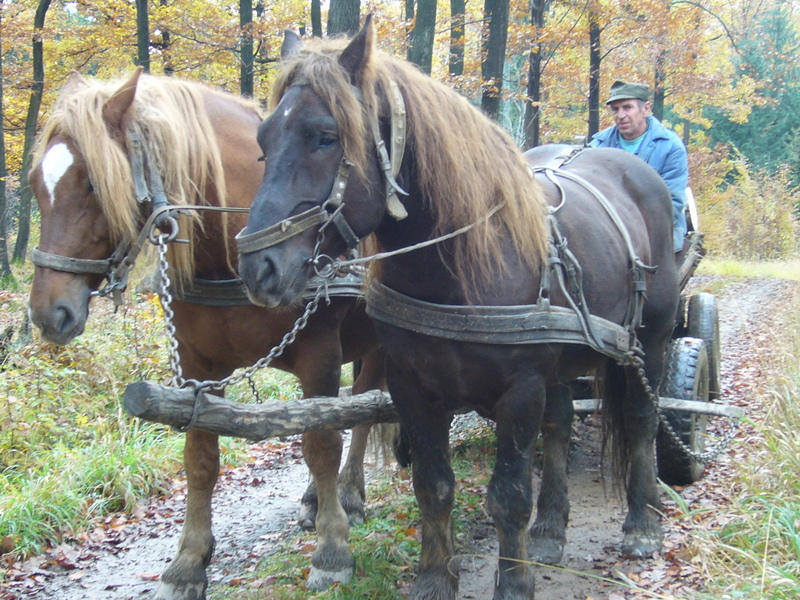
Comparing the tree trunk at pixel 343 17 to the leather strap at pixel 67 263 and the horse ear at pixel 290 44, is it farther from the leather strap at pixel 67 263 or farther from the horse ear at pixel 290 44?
the leather strap at pixel 67 263

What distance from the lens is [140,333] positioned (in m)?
7.79

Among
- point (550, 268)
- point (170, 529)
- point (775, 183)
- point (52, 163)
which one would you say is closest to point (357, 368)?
point (170, 529)

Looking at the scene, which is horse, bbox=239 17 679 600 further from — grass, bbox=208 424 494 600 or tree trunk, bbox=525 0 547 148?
tree trunk, bbox=525 0 547 148

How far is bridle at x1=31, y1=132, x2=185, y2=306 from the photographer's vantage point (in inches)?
115

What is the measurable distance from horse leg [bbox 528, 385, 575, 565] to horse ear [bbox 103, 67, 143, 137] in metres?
2.66

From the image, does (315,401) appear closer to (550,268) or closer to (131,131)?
(550,268)

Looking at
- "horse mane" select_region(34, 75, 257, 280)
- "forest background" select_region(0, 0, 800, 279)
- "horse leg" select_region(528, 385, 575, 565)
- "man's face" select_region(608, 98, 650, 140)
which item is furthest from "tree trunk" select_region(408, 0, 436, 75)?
"horse mane" select_region(34, 75, 257, 280)

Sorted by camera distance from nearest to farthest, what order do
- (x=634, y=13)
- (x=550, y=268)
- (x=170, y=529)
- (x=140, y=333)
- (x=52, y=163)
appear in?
(x=52, y=163), (x=550, y=268), (x=170, y=529), (x=140, y=333), (x=634, y=13)

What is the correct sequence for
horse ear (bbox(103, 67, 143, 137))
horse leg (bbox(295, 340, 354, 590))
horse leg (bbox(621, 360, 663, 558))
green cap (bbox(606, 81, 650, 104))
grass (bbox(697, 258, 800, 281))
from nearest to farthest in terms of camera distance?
horse ear (bbox(103, 67, 143, 137)), horse leg (bbox(295, 340, 354, 590)), horse leg (bbox(621, 360, 663, 558)), green cap (bbox(606, 81, 650, 104)), grass (bbox(697, 258, 800, 281))

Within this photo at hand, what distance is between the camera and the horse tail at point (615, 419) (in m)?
4.34

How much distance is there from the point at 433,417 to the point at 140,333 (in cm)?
550

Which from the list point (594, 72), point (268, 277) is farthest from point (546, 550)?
point (594, 72)

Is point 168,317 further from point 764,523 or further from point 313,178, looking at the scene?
point 764,523

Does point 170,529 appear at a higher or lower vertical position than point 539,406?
lower
